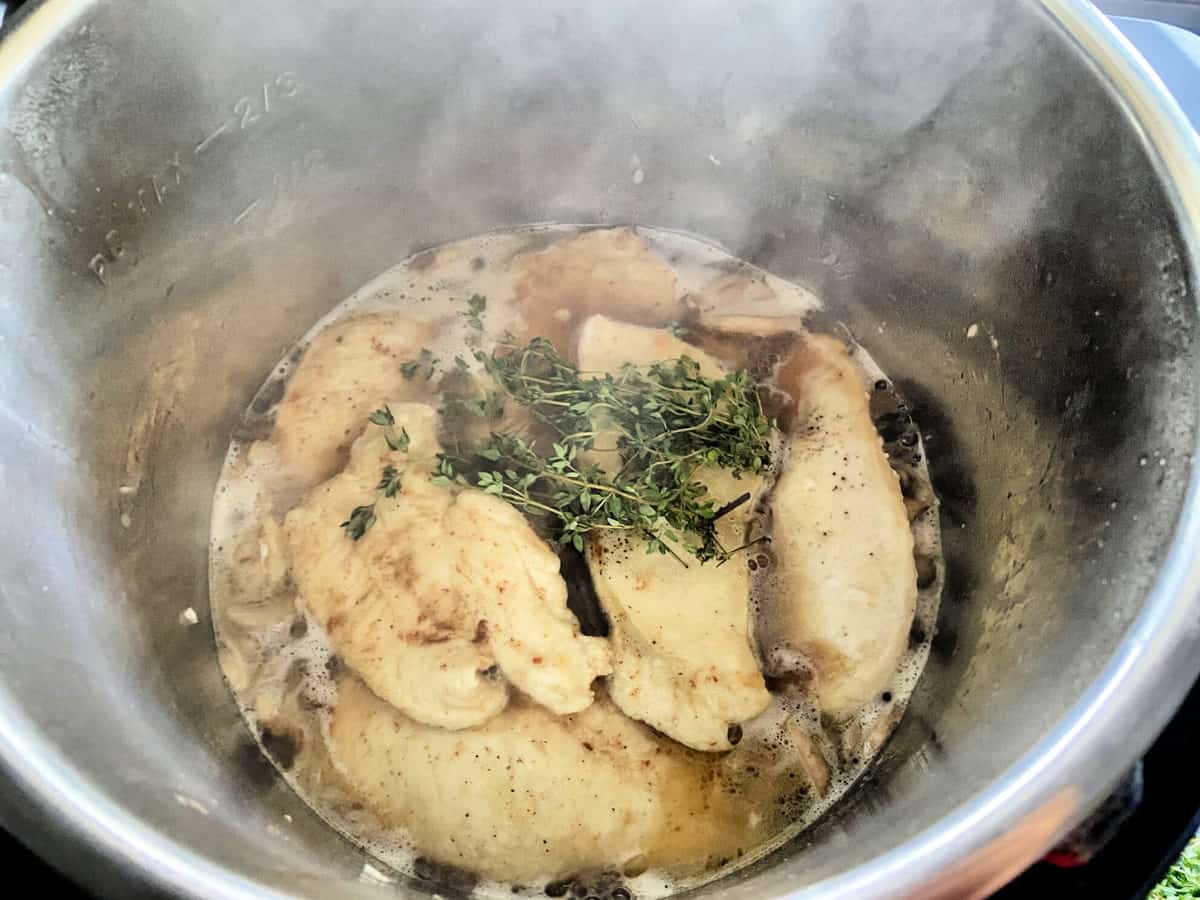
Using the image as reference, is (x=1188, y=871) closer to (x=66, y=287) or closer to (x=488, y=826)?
(x=488, y=826)

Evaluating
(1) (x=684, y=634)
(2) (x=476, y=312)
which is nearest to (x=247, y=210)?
(2) (x=476, y=312)

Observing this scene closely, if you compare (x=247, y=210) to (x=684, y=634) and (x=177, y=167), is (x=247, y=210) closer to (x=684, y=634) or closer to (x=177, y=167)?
(x=177, y=167)

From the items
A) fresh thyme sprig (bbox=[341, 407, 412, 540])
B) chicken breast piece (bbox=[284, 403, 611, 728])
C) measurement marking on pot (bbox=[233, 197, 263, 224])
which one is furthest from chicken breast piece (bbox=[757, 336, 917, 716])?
measurement marking on pot (bbox=[233, 197, 263, 224])

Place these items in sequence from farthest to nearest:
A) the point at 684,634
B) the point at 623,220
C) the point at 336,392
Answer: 1. the point at 623,220
2. the point at 336,392
3. the point at 684,634

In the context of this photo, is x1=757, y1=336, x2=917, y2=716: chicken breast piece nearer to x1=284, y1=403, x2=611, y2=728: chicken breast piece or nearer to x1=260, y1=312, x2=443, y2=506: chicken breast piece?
x1=284, y1=403, x2=611, y2=728: chicken breast piece

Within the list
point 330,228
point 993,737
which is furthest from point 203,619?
point 993,737
